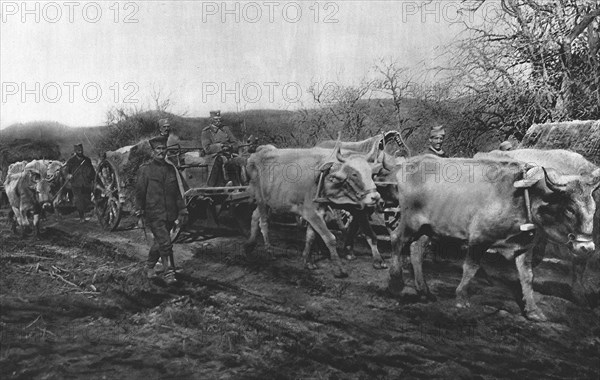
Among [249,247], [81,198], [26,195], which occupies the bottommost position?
[249,247]

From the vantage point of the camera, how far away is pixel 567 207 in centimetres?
519

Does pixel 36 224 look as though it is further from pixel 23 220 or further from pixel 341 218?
pixel 341 218

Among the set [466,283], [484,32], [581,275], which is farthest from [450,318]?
[484,32]

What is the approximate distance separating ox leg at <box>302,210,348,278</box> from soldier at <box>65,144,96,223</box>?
6520 mm

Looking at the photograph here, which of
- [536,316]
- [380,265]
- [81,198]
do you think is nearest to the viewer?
[536,316]

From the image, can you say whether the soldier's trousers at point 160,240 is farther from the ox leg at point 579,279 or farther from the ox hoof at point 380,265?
the ox leg at point 579,279

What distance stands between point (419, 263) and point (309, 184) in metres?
2.21

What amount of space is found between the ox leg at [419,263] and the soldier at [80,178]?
8.28 metres

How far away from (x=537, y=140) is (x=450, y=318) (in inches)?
153

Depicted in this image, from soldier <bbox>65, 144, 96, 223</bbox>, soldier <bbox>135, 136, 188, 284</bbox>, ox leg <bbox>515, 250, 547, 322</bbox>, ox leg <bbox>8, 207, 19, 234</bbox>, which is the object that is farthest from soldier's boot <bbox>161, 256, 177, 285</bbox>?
soldier <bbox>65, 144, 96, 223</bbox>

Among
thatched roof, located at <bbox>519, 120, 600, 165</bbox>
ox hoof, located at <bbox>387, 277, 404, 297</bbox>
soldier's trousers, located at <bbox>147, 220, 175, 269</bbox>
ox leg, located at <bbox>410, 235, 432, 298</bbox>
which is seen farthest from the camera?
thatched roof, located at <bbox>519, 120, 600, 165</bbox>

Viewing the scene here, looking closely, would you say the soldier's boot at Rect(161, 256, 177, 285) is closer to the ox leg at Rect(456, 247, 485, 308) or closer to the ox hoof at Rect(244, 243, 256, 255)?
the ox hoof at Rect(244, 243, 256, 255)

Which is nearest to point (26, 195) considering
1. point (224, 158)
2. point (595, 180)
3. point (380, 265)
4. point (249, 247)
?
point (224, 158)

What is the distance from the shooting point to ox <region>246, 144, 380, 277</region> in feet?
23.4
